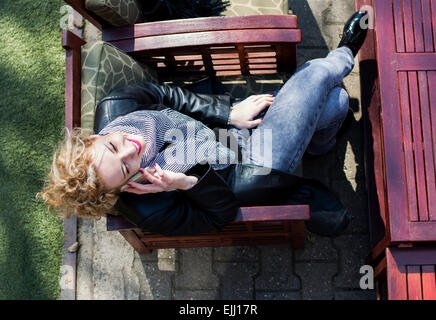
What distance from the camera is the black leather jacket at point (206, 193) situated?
91.1 inches

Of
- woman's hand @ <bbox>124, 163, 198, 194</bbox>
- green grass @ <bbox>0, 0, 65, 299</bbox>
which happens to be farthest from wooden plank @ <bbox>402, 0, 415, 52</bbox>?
green grass @ <bbox>0, 0, 65, 299</bbox>

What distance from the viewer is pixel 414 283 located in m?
2.48

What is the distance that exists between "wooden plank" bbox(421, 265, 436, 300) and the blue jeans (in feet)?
2.97

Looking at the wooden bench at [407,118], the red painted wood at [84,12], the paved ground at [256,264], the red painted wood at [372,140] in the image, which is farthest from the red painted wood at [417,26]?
the red painted wood at [84,12]

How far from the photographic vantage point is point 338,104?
2744mm

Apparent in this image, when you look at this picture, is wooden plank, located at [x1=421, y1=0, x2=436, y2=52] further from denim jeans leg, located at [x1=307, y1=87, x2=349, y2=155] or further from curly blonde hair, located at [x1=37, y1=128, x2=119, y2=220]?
curly blonde hair, located at [x1=37, y1=128, x2=119, y2=220]

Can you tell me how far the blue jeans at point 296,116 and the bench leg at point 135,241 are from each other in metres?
0.83

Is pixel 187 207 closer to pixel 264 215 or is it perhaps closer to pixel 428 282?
pixel 264 215

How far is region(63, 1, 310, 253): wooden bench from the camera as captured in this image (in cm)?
254

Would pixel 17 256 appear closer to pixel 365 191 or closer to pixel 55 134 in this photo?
pixel 55 134

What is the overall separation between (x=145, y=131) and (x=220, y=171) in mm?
472

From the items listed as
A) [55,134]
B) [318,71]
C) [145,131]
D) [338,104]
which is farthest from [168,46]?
[55,134]

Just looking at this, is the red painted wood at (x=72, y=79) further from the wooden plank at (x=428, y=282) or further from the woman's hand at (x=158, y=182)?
the wooden plank at (x=428, y=282)

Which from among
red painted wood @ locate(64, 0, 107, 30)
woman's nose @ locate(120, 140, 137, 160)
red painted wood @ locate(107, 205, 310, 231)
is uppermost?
red painted wood @ locate(64, 0, 107, 30)
